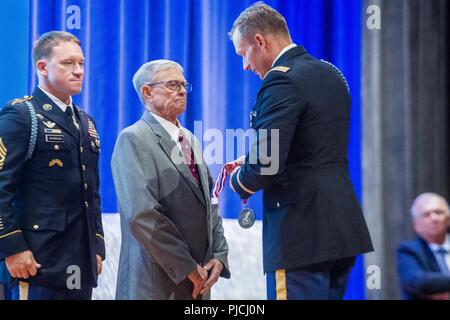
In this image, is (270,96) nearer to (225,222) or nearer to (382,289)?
(225,222)

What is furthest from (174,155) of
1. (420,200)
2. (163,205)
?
(420,200)

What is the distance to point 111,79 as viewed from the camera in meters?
3.09

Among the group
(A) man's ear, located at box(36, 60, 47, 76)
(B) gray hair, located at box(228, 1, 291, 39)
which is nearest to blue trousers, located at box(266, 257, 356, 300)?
(B) gray hair, located at box(228, 1, 291, 39)

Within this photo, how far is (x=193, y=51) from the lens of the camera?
3.09m

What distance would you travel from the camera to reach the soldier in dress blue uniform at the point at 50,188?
2531 millimetres

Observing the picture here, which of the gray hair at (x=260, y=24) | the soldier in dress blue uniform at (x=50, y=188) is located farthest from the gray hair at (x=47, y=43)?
the gray hair at (x=260, y=24)

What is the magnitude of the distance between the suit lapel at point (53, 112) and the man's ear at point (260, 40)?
0.81 meters

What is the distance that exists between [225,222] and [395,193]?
29.6 inches

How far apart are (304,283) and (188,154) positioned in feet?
2.30

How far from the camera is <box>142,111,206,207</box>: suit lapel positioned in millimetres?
2615

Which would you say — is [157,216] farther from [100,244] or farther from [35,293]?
[35,293]

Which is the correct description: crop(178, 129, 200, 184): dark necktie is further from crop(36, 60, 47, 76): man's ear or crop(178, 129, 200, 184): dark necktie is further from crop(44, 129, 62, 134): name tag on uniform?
crop(36, 60, 47, 76): man's ear

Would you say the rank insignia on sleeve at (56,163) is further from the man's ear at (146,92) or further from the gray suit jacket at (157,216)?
the man's ear at (146,92)

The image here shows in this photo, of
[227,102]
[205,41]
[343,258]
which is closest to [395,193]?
[343,258]
